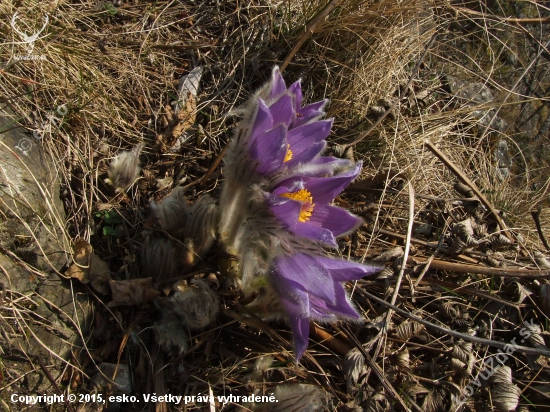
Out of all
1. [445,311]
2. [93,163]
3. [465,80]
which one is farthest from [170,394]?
[465,80]

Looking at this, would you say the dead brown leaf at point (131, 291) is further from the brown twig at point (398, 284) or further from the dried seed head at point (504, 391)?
the dried seed head at point (504, 391)

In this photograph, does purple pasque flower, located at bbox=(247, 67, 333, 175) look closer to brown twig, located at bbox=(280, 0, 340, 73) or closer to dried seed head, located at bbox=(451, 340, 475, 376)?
brown twig, located at bbox=(280, 0, 340, 73)

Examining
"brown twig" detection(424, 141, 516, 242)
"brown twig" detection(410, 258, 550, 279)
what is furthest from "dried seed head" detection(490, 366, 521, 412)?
"brown twig" detection(424, 141, 516, 242)

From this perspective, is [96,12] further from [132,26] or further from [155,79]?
[155,79]

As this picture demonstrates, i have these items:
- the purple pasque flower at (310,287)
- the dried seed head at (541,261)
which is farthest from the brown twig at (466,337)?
the dried seed head at (541,261)

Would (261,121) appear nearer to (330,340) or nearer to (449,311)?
(330,340)

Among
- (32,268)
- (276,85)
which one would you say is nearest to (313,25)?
(276,85)
